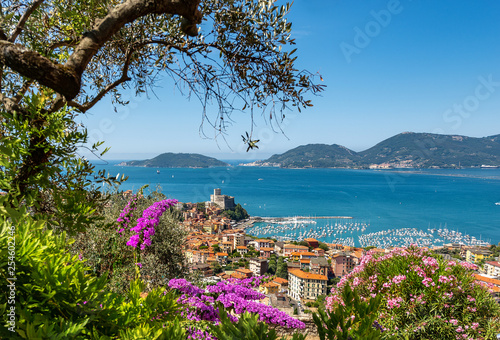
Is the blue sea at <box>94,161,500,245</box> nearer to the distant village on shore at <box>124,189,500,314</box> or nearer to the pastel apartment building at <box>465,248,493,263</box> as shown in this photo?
the distant village on shore at <box>124,189,500,314</box>

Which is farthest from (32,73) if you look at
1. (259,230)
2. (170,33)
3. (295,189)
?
(295,189)

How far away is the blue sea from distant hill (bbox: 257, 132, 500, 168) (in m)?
8.24

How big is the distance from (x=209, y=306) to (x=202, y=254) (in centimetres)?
2551

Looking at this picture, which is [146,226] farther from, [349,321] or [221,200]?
[221,200]

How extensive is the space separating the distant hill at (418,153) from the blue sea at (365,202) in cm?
824

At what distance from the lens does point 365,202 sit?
92062mm

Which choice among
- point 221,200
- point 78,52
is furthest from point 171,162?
point 78,52

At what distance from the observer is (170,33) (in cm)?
310

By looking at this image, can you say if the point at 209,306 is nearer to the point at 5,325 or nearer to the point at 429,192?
the point at 5,325

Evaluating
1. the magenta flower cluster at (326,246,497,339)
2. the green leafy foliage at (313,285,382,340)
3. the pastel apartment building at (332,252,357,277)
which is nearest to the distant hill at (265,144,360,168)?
the pastel apartment building at (332,252,357,277)

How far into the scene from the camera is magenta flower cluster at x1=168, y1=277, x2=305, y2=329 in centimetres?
346

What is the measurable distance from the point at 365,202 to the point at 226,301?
315 feet

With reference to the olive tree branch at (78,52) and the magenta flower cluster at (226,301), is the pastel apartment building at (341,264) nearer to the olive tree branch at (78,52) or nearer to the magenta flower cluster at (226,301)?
the magenta flower cluster at (226,301)

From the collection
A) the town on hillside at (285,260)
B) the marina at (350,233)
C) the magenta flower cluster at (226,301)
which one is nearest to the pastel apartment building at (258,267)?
the town on hillside at (285,260)
